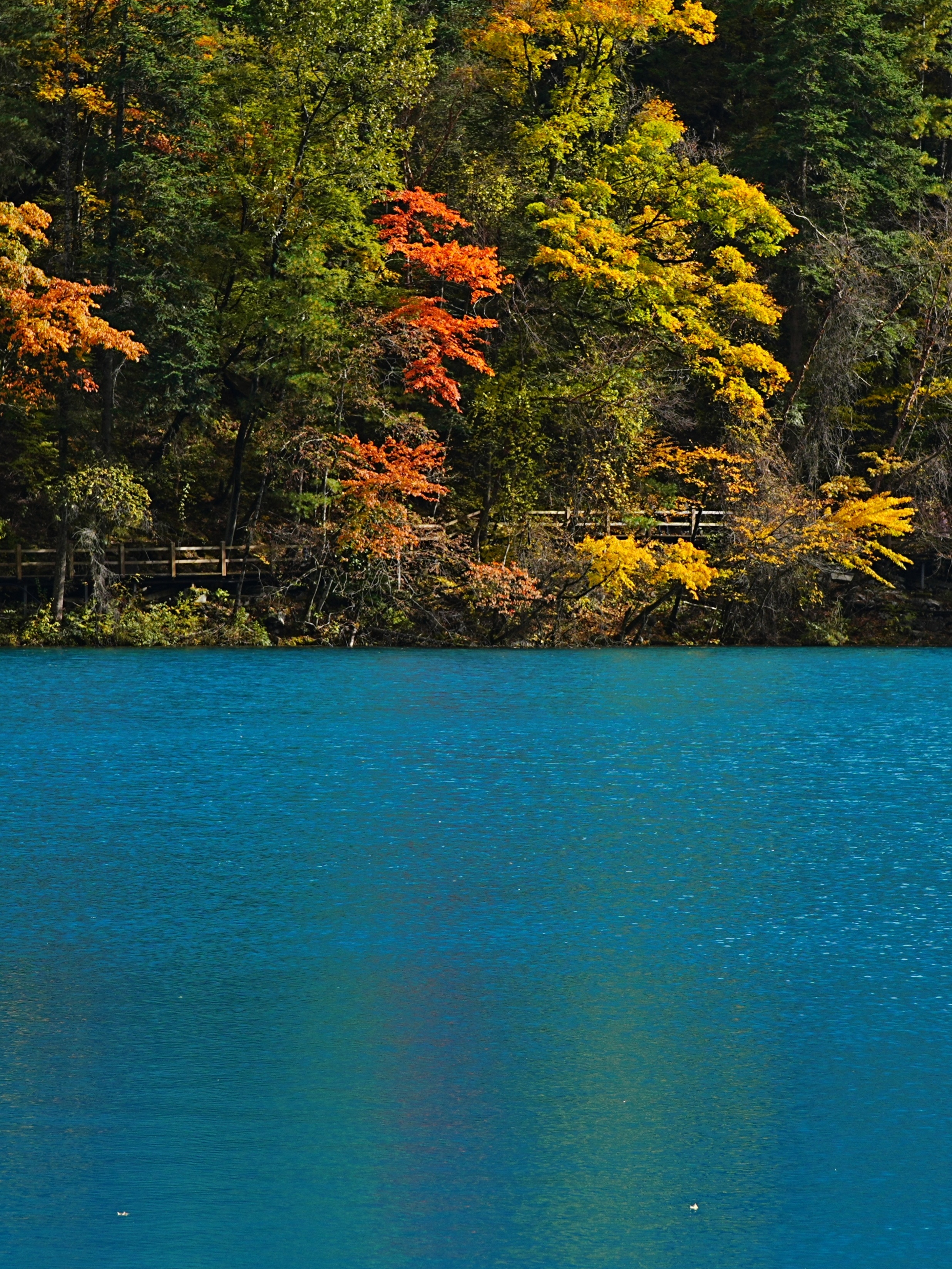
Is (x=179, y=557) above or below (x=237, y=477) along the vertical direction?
below

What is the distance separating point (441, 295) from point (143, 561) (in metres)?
9.69

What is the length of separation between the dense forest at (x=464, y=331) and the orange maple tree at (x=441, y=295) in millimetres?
128

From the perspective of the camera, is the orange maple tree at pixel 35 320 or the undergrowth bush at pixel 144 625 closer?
the orange maple tree at pixel 35 320

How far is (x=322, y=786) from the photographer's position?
20047mm

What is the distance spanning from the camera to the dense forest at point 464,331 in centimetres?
3662

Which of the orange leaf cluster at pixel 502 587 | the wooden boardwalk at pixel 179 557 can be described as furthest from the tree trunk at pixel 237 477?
the orange leaf cluster at pixel 502 587

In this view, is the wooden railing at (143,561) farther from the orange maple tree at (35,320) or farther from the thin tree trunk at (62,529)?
the orange maple tree at (35,320)

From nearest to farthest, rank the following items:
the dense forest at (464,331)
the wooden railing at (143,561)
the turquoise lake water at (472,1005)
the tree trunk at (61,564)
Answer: the turquoise lake water at (472,1005), the tree trunk at (61,564), the dense forest at (464,331), the wooden railing at (143,561)

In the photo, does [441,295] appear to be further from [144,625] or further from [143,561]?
[144,625]

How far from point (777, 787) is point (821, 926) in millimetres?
6988

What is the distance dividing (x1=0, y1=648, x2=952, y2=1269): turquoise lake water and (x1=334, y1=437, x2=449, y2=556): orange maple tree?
1405 centimetres

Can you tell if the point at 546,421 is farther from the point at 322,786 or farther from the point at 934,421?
the point at 322,786

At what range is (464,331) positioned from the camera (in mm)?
37906

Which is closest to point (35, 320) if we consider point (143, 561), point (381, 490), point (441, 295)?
point (143, 561)
